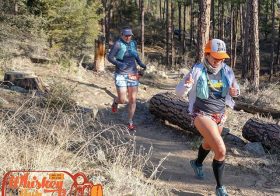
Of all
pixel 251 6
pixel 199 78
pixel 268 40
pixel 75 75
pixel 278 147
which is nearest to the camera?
pixel 199 78

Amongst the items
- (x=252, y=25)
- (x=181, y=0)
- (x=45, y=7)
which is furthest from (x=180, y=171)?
(x=181, y=0)

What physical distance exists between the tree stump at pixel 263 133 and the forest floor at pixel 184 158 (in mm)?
327

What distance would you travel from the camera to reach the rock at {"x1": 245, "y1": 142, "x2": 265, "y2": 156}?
22.4 ft

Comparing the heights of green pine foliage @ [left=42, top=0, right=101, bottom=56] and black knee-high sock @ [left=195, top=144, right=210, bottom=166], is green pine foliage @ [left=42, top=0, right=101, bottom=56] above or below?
above

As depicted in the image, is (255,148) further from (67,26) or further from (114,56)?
(67,26)

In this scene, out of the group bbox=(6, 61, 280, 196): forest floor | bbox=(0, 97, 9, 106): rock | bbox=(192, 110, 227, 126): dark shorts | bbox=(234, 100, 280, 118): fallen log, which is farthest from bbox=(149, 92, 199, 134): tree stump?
bbox=(234, 100, 280, 118): fallen log

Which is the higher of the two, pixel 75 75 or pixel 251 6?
pixel 251 6

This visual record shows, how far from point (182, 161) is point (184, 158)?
0.52ft

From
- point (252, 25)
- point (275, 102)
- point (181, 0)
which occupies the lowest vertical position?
point (275, 102)

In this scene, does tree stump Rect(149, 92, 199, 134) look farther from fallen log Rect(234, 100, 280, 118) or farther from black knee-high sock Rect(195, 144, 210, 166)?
fallen log Rect(234, 100, 280, 118)

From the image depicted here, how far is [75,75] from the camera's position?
39.8 ft

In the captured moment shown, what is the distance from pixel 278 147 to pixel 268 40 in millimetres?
48780

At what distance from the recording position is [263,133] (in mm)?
7160

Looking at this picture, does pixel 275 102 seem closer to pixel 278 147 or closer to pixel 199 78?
pixel 278 147
